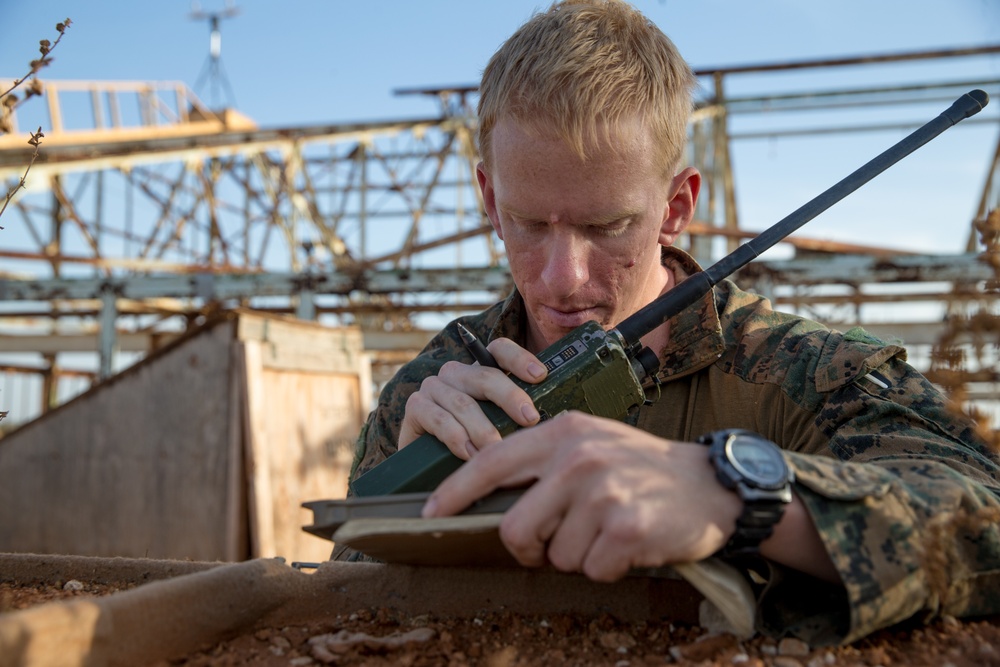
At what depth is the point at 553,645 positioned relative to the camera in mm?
1348

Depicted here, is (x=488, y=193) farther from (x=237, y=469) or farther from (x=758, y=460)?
(x=237, y=469)

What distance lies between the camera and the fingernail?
131 centimetres

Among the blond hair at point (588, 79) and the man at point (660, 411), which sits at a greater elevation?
the blond hair at point (588, 79)

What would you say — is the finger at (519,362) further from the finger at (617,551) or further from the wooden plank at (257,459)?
the wooden plank at (257,459)

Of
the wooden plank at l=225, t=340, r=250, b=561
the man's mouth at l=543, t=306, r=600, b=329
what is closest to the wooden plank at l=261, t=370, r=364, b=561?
the wooden plank at l=225, t=340, r=250, b=561

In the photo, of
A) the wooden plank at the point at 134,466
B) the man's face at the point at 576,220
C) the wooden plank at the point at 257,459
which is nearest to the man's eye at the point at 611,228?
the man's face at the point at 576,220

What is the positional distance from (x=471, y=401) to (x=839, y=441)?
0.88 m

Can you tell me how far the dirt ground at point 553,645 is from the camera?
3.98ft

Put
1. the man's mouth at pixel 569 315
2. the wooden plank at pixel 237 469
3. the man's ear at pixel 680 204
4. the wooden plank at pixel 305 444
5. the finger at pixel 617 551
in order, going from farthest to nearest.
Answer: the wooden plank at pixel 305 444, the wooden plank at pixel 237 469, the man's ear at pixel 680 204, the man's mouth at pixel 569 315, the finger at pixel 617 551

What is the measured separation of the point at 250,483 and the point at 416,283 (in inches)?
88.9

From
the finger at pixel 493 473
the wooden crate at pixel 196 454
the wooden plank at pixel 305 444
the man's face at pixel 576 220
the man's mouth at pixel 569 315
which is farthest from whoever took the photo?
the wooden plank at pixel 305 444

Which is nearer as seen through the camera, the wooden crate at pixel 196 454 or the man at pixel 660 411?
the man at pixel 660 411

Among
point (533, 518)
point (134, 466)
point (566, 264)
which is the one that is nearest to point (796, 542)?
point (533, 518)

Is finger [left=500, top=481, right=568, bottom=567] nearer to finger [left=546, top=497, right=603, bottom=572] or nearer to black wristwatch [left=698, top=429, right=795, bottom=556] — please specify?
finger [left=546, top=497, right=603, bottom=572]
